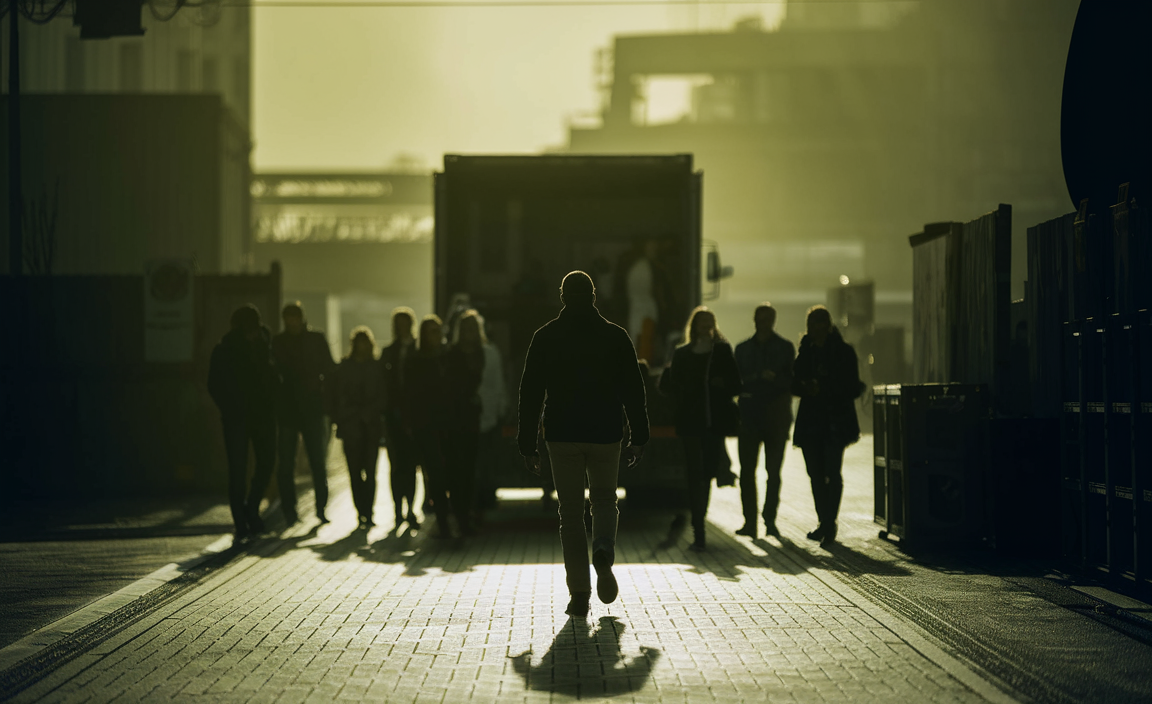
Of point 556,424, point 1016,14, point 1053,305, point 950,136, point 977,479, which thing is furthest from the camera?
point 950,136

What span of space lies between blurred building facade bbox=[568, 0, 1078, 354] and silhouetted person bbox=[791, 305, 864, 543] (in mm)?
46514

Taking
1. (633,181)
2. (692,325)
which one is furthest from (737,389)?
(633,181)

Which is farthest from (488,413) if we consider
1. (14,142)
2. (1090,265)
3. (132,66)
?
(132,66)

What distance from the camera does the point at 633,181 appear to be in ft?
53.9

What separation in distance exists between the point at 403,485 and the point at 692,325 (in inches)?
120

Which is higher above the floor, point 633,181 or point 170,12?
point 170,12

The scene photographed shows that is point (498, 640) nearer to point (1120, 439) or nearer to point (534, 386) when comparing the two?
point (534, 386)

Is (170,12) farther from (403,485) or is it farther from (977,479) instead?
(977,479)

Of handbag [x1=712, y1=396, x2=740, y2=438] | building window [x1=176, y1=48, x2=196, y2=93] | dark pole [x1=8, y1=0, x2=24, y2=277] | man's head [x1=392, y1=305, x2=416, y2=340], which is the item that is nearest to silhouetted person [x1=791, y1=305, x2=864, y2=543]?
handbag [x1=712, y1=396, x2=740, y2=438]

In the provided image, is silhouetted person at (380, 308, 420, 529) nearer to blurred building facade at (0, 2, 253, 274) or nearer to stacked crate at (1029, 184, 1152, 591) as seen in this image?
stacked crate at (1029, 184, 1152, 591)

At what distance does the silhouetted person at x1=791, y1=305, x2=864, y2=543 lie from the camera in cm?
1199

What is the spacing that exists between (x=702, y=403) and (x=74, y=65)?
99.9 ft

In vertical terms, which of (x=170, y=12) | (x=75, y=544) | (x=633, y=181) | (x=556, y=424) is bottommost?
(x=75, y=544)

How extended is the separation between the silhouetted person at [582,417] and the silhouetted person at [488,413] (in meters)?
4.10
